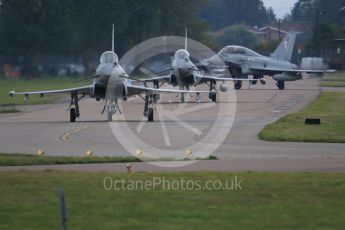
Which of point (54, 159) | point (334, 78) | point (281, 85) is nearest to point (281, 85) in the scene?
point (281, 85)

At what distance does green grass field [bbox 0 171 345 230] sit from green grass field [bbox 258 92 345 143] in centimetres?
1026

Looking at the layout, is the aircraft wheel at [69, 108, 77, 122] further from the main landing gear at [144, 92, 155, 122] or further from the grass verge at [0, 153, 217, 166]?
the grass verge at [0, 153, 217, 166]

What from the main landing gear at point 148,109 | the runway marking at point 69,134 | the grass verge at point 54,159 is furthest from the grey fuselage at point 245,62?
the grass verge at point 54,159

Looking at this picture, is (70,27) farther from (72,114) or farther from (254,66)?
(72,114)

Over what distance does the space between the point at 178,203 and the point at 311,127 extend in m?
18.2

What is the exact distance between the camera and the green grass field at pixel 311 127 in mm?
29281

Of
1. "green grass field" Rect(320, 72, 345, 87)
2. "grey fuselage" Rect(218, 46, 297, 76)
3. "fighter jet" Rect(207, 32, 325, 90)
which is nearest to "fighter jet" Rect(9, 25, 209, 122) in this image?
"fighter jet" Rect(207, 32, 325, 90)

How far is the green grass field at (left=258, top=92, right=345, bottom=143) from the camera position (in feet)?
96.1

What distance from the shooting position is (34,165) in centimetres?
2192

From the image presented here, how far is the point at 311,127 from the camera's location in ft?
109

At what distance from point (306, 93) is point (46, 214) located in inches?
1887

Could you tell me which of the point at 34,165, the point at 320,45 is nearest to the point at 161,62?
the point at 320,45

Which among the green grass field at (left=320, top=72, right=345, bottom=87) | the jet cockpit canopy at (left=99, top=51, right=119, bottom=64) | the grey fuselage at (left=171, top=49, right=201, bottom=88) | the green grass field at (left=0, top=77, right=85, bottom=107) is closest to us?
the jet cockpit canopy at (left=99, top=51, right=119, bottom=64)

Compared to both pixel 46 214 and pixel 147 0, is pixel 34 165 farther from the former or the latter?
pixel 147 0
